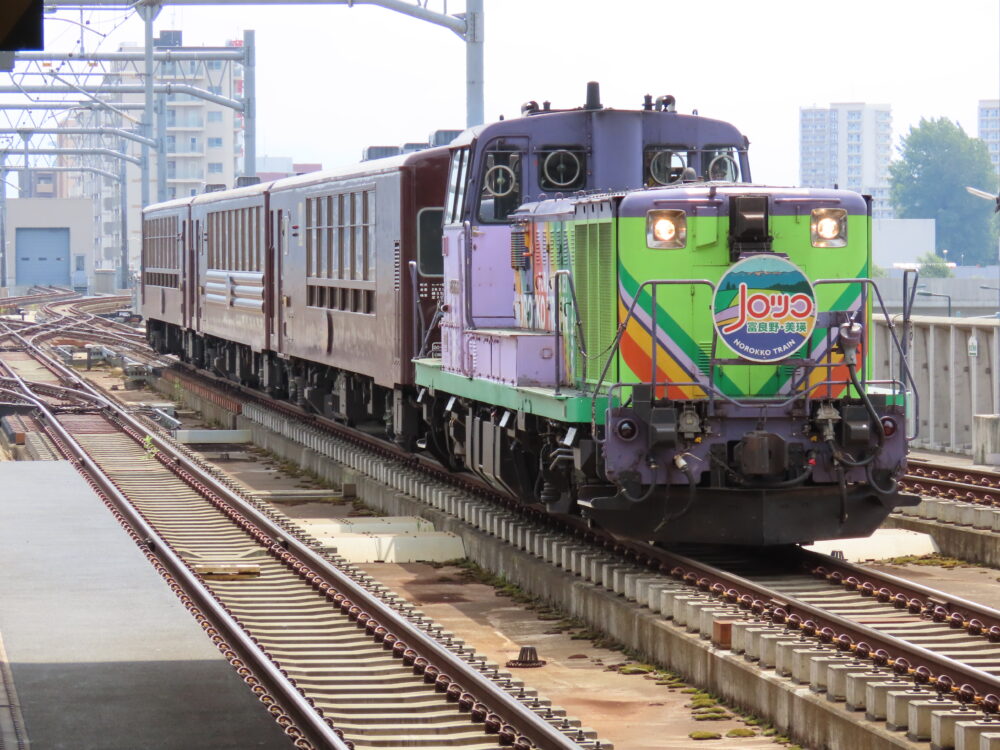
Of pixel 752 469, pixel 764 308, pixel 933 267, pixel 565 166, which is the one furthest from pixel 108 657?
pixel 933 267

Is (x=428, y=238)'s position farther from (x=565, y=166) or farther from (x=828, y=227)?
(x=828, y=227)

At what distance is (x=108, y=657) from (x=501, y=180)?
664cm

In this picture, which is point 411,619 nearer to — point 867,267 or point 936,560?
point 867,267

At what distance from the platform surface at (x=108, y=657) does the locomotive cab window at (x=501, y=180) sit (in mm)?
4119

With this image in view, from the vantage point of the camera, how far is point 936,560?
14.2 m

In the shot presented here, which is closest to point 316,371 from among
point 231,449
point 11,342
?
point 231,449

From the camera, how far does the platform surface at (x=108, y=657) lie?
7625mm

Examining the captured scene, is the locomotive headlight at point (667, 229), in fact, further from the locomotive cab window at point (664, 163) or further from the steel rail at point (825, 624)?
the locomotive cab window at point (664, 163)

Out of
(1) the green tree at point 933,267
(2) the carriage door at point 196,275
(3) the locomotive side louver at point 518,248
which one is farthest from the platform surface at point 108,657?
(1) the green tree at point 933,267

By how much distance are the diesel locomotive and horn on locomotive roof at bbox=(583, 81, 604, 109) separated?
0.04 ft

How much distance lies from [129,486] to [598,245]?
8582mm

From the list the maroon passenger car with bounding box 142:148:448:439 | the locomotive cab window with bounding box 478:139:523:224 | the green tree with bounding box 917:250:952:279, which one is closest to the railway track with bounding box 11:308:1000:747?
the locomotive cab window with bounding box 478:139:523:224

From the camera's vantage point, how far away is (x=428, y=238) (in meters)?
17.6

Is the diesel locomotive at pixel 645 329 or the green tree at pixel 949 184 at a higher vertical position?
the green tree at pixel 949 184
